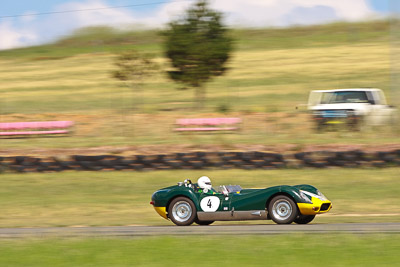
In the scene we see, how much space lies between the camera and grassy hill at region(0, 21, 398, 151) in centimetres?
2322

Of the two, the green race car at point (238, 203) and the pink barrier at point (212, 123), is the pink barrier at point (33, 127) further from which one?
the green race car at point (238, 203)

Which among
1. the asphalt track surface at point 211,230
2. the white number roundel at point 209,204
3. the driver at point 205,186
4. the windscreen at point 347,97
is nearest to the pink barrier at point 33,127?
the windscreen at point 347,97

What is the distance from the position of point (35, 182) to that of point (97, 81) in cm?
2362

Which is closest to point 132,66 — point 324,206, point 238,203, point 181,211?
point 181,211

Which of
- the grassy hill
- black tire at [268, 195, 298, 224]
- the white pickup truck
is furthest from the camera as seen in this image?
the grassy hill

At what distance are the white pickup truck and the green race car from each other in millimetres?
10723

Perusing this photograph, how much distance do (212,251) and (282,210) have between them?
2.09 meters

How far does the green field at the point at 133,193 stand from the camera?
473 inches

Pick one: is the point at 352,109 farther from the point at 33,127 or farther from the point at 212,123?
the point at 33,127

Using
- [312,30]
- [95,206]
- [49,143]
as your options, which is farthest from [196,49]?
[312,30]

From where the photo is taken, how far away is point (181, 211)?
33.6 ft

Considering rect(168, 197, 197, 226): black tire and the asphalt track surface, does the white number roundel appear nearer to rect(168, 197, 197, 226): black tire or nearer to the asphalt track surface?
rect(168, 197, 197, 226): black tire

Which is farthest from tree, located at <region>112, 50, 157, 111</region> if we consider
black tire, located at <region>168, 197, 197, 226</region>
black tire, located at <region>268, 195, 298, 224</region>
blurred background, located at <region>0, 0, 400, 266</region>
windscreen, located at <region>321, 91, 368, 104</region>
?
black tire, located at <region>268, 195, 298, 224</region>

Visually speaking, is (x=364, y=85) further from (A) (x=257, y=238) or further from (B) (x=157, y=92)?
(A) (x=257, y=238)
